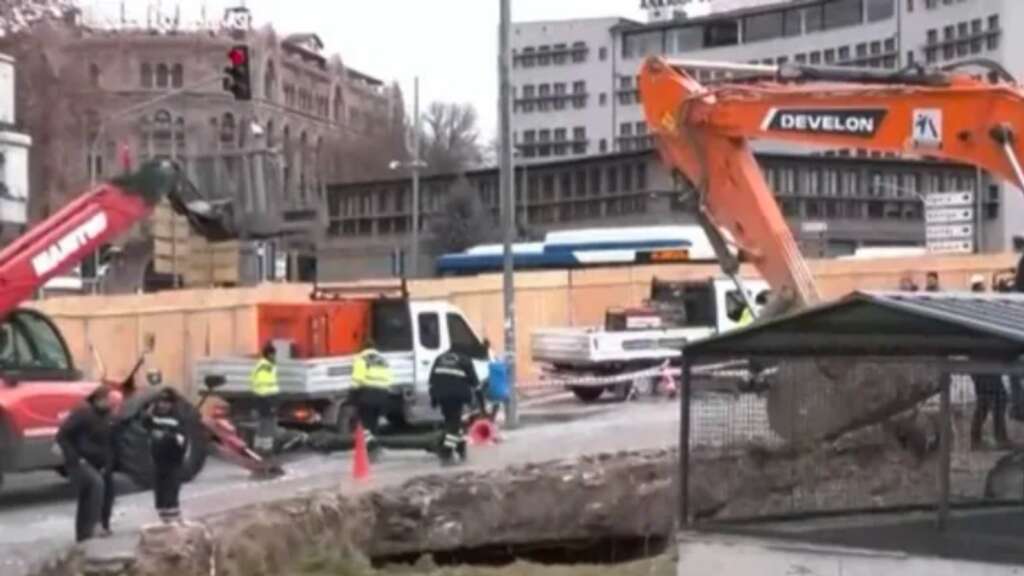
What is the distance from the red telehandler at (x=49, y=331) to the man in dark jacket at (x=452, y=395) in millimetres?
3361

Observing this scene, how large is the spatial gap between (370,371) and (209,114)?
2787 inches

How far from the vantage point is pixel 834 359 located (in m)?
A: 10.4

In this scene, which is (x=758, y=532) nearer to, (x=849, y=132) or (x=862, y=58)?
(x=849, y=132)

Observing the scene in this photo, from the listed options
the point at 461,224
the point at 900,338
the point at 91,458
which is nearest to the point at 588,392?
the point at 91,458

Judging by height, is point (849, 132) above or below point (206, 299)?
above

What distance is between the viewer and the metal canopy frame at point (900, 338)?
962 centimetres

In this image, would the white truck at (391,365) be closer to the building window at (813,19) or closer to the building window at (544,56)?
the building window at (813,19)

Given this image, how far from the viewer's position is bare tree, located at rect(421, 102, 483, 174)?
118562 mm

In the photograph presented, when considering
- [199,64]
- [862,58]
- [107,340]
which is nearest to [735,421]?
[107,340]

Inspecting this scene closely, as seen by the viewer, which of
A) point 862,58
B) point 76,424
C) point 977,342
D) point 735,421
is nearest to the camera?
point 977,342

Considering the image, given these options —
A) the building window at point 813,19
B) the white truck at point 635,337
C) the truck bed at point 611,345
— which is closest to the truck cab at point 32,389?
the truck bed at point 611,345

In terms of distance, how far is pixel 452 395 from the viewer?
26172mm

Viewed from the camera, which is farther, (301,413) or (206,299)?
(206,299)

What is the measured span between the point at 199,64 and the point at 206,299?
218 feet
